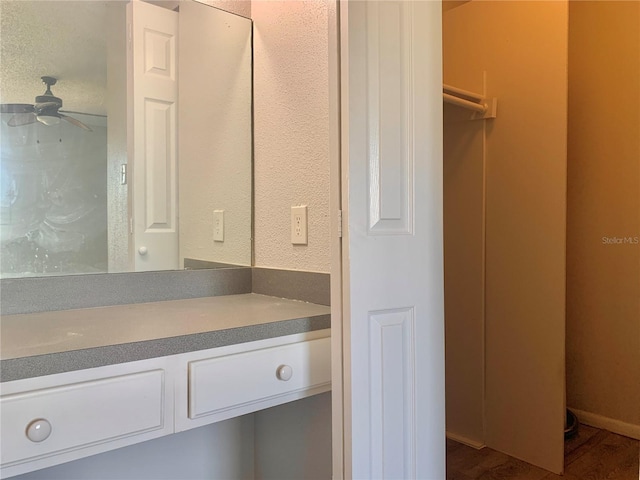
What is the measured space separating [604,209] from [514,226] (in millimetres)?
652

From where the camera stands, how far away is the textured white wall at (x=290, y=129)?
55.5 inches

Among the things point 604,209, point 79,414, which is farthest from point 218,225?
point 604,209

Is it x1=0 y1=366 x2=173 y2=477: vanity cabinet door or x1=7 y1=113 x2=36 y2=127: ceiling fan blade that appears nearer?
x1=0 y1=366 x2=173 y2=477: vanity cabinet door

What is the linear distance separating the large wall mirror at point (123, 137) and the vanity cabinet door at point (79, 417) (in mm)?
536

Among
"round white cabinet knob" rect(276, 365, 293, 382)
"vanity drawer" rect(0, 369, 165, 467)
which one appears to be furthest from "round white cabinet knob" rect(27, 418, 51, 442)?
"round white cabinet knob" rect(276, 365, 293, 382)

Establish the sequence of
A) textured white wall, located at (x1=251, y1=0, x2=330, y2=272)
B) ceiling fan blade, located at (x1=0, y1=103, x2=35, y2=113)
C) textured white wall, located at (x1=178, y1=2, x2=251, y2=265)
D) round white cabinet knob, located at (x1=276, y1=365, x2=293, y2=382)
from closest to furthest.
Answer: round white cabinet knob, located at (x1=276, y1=365, x2=293, y2=382) → ceiling fan blade, located at (x1=0, y1=103, x2=35, y2=113) → textured white wall, located at (x1=251, y1=0, x2=330, y2=272) → textured white wall, located at (x1=178, y1=2, x2=251, y2=265)

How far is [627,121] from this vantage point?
238 cm

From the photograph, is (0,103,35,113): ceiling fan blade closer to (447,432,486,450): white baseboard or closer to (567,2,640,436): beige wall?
(447,432,486,450): white baseboard

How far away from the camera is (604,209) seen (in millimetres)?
2473

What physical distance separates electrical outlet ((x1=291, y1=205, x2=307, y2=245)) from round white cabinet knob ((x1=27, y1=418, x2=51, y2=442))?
80 cm

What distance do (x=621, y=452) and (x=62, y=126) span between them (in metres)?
2.57

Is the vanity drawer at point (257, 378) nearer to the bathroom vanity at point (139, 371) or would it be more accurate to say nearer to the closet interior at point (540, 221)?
the bathroom vanity at point (139, 371)

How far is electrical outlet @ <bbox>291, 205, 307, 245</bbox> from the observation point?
1448mm

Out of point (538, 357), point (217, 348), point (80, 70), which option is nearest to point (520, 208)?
point (538, 357)
